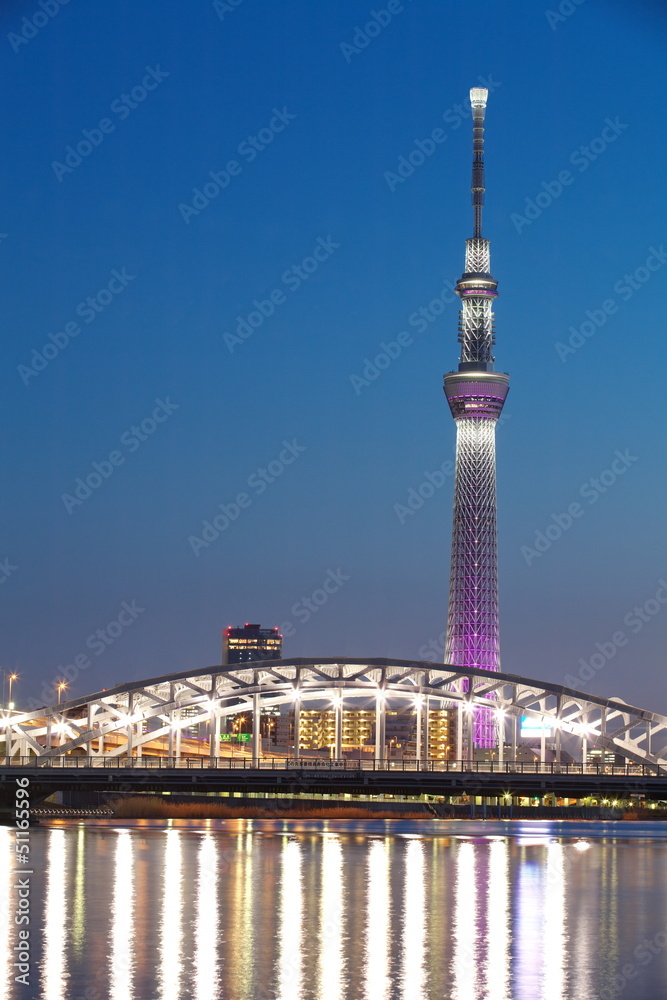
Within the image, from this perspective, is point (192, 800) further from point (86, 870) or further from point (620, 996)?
point (620, 996)

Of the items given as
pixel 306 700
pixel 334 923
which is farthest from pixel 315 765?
pixel 334 923

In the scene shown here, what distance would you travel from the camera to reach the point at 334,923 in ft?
169

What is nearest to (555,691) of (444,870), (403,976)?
(444,870)

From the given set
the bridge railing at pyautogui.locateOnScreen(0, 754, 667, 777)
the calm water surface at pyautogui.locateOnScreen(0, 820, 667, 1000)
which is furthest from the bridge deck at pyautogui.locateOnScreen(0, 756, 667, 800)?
the calm water surface at pyautogui.locateOnScreen(0, 820, 667, 1000)

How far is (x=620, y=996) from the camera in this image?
3931 centimetres

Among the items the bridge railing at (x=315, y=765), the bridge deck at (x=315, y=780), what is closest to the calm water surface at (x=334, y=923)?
the bridge deck at (x=315, y=780)

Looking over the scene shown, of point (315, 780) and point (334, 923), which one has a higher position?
point (315, 780)

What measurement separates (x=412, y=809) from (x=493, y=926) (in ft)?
338

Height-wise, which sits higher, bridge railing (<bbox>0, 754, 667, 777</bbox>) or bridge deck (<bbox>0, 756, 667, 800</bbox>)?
bridge railing (<bbox>0, 754, 667, 777</bbox>)

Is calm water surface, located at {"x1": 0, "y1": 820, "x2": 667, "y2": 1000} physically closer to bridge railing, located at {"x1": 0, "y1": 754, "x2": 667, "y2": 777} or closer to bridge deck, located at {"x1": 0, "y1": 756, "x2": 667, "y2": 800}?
bridge deck, located at {"x1": 0, "y1": 756, "x2": 667, "y2": 800}

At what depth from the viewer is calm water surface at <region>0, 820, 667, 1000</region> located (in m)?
39.9

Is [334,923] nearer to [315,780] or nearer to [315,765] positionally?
[315,780]

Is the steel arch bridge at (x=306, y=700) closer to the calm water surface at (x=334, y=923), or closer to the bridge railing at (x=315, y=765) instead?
the bridge railing at (x=315, y=765)

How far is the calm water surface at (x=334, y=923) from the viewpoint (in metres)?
39.9
